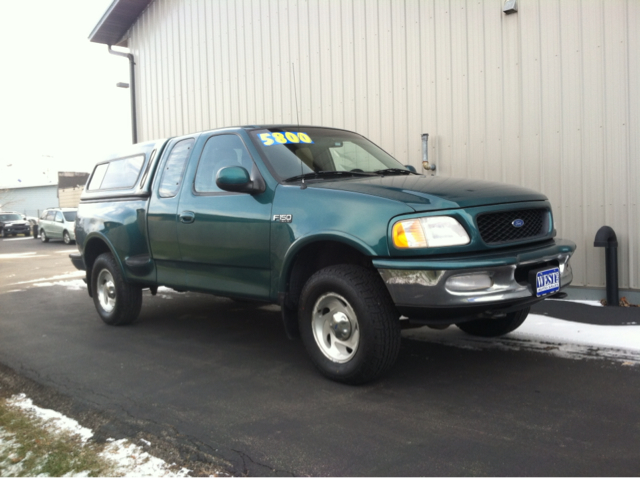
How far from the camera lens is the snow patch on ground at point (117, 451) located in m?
2.94

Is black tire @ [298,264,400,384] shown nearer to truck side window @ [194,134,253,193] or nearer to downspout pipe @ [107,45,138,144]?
truck side window @ [194,134,253,193]

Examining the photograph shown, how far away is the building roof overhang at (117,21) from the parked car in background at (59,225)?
38.9 ft

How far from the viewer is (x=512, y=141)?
7316 mm

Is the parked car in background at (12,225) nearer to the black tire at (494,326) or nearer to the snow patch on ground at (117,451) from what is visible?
the snow patch on ground at (117,451)

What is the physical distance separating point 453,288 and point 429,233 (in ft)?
1.21

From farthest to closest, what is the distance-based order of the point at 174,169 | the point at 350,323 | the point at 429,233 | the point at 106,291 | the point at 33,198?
the point at 33,198 < the point at 106,291 < the point at 174,169 < the point at 350,323 < the point at 429,233

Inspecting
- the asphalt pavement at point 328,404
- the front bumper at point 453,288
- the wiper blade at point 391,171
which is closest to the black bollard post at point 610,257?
the asphalt pavement at point 328,404

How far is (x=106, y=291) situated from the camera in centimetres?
673

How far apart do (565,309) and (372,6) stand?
16.4ft

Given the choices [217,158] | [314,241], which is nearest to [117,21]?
Answer: [217,158]

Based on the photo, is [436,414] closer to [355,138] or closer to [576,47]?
[355,138]

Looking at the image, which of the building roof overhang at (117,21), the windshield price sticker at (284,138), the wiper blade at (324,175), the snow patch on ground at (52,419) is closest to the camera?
the snow patch on ground at (52,419)

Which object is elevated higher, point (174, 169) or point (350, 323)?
point (174, 169)

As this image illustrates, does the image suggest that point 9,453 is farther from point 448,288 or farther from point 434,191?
point 434,191
